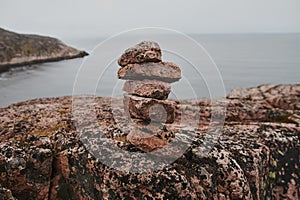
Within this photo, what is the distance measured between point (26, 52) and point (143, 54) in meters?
131

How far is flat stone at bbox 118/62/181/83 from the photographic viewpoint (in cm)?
1142

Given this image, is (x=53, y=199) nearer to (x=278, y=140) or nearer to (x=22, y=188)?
(x=22, y=188)

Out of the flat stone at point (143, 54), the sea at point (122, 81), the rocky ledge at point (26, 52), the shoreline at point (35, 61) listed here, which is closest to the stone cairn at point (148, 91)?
the flat stone at point (143, 54)

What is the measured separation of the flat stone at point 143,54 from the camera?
11.5 meters

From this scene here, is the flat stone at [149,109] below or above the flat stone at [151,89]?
below

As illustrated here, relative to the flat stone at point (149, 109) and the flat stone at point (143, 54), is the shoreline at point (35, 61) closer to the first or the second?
the flat stone at point (143, 54)

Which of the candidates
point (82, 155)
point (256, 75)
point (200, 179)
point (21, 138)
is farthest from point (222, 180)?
point (256, 75)

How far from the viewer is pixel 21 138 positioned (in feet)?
48.4

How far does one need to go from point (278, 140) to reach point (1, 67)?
104105 millimetres

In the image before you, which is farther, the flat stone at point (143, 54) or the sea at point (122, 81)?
the sea at point (122, 81)

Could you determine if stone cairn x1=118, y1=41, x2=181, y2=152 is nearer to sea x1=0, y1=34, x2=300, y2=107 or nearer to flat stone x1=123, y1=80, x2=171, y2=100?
flat stone x1=123, y1=80, x2=171, y2=100

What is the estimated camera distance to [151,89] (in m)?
11.4

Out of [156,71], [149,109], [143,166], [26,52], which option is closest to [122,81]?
[156,71]

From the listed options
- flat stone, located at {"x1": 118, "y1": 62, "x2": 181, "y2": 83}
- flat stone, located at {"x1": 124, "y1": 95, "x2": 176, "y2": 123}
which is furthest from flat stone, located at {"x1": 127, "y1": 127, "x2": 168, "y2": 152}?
flat stone, located at {"x1": 118, "y1": 62, "x2": 181, "y2": 83}
